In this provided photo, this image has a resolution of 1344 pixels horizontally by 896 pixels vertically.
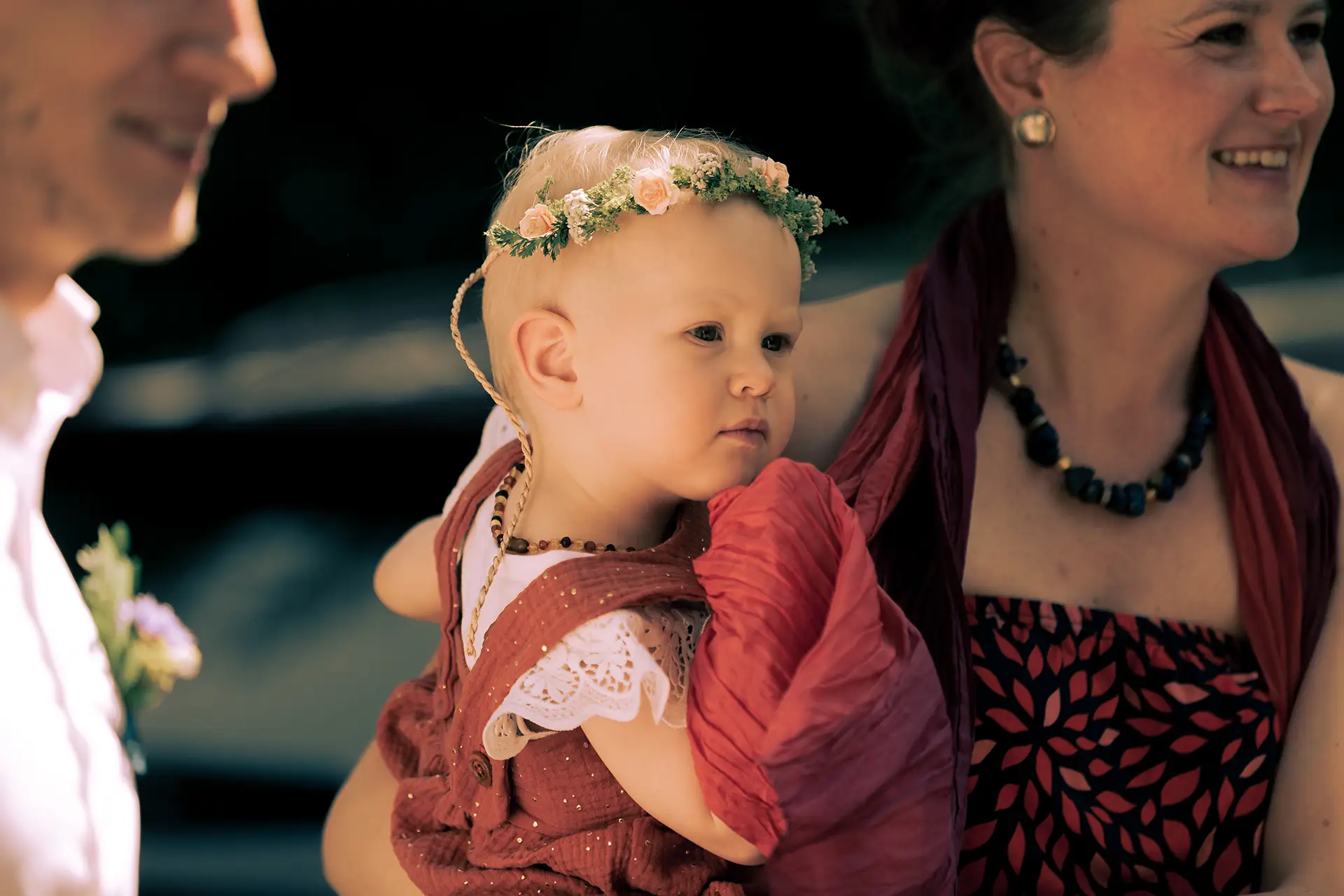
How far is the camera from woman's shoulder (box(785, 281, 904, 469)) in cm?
174

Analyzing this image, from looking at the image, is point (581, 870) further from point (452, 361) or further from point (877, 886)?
point (452, 361)

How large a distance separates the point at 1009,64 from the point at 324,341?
1360mm

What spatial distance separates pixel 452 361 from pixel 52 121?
192 cm

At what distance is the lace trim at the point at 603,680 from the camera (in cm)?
117

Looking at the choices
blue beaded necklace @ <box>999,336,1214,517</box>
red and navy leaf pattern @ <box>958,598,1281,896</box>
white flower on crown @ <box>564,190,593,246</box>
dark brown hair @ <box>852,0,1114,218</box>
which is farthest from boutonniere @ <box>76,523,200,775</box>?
dark brown hair @ <box>852,0,1114,218</box>

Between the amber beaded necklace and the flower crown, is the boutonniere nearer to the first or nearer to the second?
the amber beaded necklace

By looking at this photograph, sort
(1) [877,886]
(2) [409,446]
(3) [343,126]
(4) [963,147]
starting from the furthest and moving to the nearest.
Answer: (2) [409,446]
(3) [343,126]
(4) [963,147]
(1) [877,886]

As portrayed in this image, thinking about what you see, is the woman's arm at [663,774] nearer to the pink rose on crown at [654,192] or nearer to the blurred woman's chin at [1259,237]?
the pink rose on crown at [654,192]

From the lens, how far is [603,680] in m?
1.17

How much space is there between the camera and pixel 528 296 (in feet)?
4.28

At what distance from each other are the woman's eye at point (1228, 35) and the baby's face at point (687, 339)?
781 millimetres

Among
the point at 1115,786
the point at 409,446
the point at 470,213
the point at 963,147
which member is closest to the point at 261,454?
the point at 409,446

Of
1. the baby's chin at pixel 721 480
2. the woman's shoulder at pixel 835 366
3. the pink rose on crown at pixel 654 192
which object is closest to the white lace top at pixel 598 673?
the baby's chin at pixel 721 480

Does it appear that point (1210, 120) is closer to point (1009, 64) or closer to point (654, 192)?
point (1009, 64)
